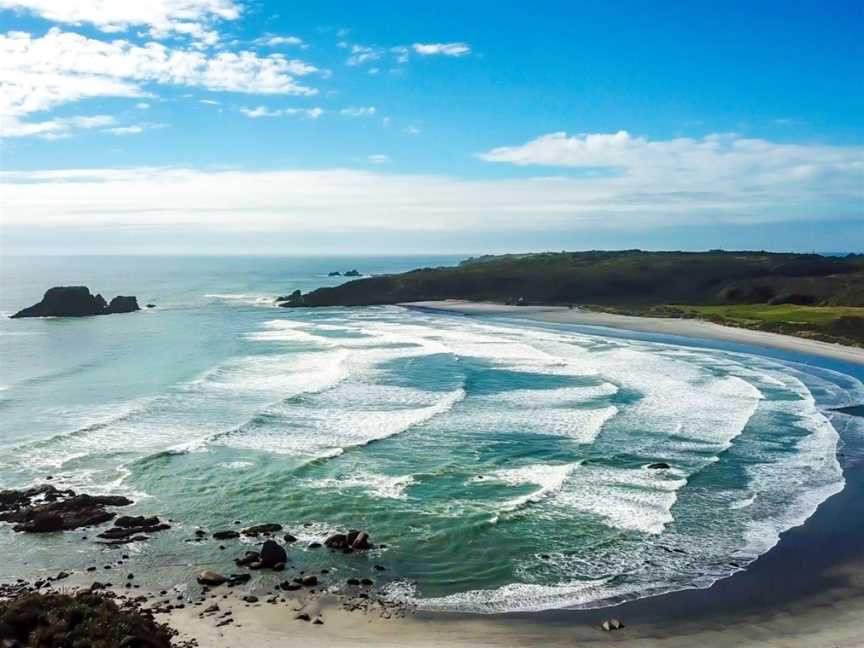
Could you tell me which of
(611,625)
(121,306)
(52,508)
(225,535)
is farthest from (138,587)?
(121,306)

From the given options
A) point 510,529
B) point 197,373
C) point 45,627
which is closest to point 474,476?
point 510,529

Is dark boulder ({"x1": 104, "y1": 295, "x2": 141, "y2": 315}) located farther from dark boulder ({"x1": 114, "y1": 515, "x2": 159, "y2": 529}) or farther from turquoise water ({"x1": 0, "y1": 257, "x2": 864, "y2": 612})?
dark boulder ({"x1": 114, "y1": 515, "x2": 159, "y2": 529})

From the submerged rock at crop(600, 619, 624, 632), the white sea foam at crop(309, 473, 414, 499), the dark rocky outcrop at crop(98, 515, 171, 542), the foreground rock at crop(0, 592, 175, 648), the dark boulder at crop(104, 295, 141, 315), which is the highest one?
the dark boulder at crop(104, 295, 141, 315)

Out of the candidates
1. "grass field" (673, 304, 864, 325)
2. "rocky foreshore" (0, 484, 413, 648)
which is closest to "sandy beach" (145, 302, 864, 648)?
"rocky foreshore" (0, 484, 413, 648)

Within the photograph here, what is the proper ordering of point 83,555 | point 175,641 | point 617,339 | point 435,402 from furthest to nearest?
point 617,339 → point 435,402 → point 83,555 → point 175,641

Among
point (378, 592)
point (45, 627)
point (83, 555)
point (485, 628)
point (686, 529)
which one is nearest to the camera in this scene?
point (45, 627)

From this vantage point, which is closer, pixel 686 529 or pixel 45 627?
pixel 45 627

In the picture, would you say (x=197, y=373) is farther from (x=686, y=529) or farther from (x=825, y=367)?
(x=825, y=367)
